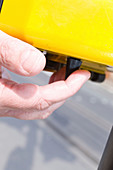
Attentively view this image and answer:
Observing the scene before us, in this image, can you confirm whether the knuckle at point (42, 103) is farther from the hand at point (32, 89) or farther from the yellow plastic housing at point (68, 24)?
the yellow plastic housing at point (68, 24)

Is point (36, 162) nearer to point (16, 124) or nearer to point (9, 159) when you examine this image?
point (9, 159)

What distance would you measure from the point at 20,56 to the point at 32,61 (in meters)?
0.02

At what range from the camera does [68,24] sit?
0.81ft

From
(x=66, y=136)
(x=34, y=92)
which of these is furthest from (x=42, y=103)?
(x=66, y=136)

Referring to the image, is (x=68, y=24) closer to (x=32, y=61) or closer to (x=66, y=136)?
(x=32, y=61)

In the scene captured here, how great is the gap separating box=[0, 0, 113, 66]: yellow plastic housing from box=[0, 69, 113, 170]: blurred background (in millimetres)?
558

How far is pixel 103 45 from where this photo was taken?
241 millimetres

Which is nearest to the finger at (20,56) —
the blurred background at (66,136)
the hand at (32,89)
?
the hand at (32,89)

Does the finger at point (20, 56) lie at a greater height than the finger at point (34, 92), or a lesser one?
greater

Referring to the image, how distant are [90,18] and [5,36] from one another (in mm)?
130

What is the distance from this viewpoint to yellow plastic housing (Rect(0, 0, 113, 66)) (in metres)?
0.24

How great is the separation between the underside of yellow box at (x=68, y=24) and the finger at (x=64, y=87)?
0.07 metres

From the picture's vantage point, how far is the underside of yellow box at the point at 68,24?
0.24 meters

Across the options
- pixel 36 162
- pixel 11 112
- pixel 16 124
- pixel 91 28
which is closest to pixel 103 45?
pixel 91 28
